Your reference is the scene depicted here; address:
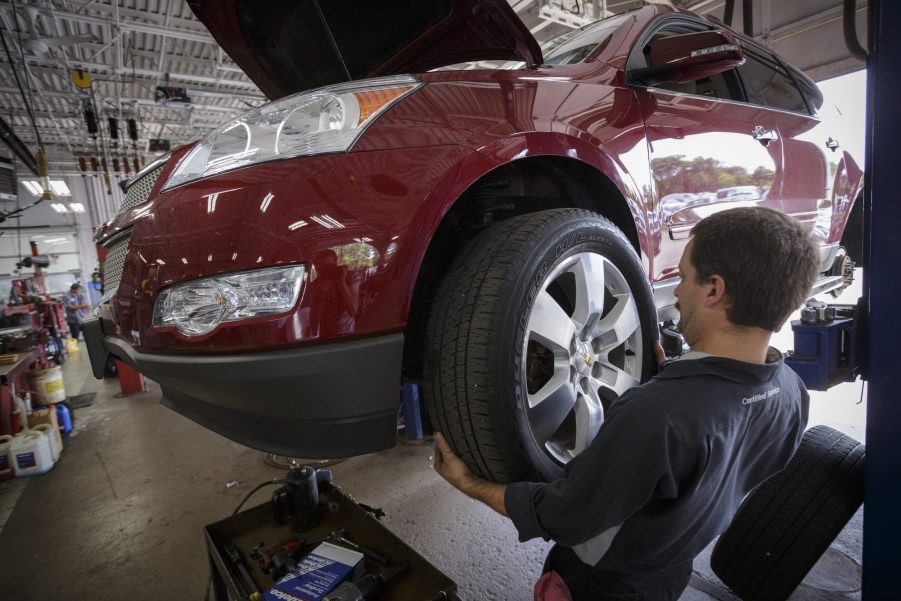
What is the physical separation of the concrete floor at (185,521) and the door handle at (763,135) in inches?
60.4

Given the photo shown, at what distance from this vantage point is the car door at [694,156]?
1.42 metres

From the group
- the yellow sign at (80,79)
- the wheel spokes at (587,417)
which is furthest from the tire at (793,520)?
the yellow sign at (80,79)

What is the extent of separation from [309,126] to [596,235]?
27.1 inches

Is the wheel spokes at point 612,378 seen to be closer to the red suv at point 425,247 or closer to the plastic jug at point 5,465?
the red suv at point 425,247

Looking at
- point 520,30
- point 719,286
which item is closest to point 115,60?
point 520,30

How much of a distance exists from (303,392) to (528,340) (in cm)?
49

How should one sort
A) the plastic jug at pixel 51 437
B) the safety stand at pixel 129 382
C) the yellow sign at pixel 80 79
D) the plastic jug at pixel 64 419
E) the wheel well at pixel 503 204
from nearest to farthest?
1. the wheel well at pixel 503 204
2. the plastic jug at pixel 51 437
3. the plastic jug at pixel 64 419
4. the safety stand at pixel 129 382
5. the yellow sign at pixel 80 79

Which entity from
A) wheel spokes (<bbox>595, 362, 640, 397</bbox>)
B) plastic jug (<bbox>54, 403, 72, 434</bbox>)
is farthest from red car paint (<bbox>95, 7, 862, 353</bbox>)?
plastic jug (<bbox>54, 403, 72, 434</bbox>)

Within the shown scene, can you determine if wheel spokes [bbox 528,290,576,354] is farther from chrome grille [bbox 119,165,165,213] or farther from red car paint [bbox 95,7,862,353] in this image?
chrome grille [bbox 119,165,165,213]

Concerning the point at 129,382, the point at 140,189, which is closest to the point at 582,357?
the point at 140,189

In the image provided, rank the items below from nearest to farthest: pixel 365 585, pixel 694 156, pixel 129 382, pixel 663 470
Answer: pixel 663 470, pixel 365 585, pixel 694 156, pixel 129 382

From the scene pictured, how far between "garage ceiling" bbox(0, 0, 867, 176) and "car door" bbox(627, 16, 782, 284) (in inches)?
111

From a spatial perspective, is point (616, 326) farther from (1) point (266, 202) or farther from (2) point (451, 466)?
(1) point (266, 202)

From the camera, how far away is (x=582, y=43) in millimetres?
1608
